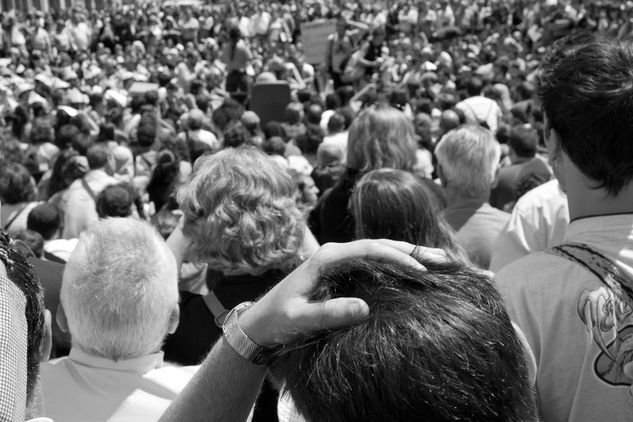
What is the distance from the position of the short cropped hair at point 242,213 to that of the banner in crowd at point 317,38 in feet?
45.4

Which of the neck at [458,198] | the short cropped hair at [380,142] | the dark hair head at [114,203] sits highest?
the short cropped hair at [380,142]

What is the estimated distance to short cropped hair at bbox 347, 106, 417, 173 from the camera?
4207 millimetres

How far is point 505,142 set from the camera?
23.3 feet

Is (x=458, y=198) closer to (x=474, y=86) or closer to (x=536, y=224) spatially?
(x=536, y=224)

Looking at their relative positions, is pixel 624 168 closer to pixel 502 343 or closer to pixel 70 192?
pixel 502 343

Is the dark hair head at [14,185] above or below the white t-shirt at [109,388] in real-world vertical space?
below

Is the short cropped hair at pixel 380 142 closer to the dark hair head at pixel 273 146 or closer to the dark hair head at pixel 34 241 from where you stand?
the dark hair head at pixel 34 241

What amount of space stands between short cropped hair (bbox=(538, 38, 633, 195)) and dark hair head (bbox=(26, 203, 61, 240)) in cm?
344

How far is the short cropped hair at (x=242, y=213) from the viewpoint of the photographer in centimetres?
292

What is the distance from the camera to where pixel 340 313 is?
43.6 inches

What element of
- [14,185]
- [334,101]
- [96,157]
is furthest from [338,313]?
[334,101]

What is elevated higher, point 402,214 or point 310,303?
point 310,303

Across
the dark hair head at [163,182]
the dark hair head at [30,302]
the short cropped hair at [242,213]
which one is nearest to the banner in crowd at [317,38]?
the dark hair head at [163,182]

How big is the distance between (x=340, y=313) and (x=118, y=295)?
1206 mm
